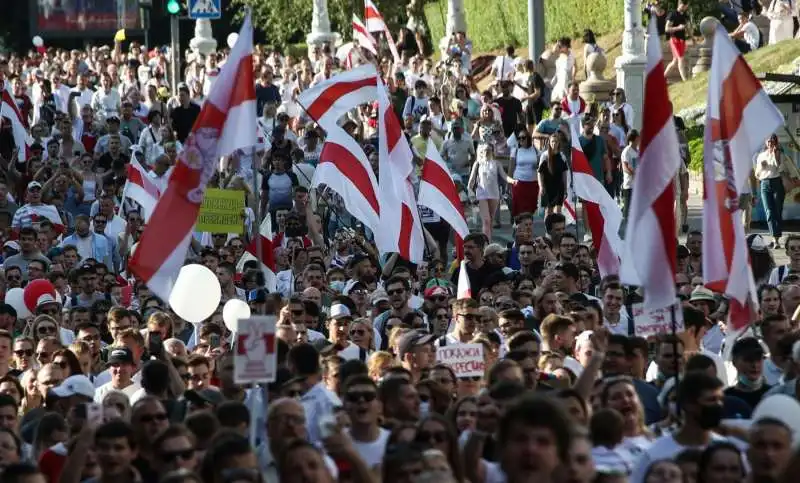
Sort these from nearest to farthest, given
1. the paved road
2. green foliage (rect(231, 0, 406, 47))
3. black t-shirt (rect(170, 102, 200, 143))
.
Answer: the paved road
black t-shirt (rect(170, 102, 200, 143))
green foliage (rect(231, 0, 406, 47))

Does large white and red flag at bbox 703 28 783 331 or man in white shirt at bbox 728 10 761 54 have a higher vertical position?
man in white shirt at bbox 728 10 761 54

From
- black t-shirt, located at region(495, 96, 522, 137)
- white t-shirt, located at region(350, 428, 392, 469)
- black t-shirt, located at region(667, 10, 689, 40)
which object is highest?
black t-shirt, located at region(667, 10, 689, 40)

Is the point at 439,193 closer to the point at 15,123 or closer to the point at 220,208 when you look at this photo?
the point at 220,208

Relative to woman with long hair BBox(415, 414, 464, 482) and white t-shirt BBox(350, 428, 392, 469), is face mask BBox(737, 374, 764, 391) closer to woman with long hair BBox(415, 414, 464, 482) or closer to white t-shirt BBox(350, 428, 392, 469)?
white t-shirt BBox(350, 428, 392, 469)

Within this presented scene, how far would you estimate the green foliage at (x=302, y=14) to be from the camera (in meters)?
48.4

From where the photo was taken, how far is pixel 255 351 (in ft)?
32.0

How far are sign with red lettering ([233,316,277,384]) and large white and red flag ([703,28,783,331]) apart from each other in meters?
2.86

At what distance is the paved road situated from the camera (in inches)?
953

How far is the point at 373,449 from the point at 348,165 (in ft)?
23.3

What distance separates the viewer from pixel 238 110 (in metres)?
12.0

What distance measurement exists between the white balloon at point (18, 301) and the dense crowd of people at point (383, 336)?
42mm

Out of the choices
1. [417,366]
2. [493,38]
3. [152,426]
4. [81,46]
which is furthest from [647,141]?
[81,46]

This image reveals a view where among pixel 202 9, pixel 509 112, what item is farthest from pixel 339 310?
pixel 509 112

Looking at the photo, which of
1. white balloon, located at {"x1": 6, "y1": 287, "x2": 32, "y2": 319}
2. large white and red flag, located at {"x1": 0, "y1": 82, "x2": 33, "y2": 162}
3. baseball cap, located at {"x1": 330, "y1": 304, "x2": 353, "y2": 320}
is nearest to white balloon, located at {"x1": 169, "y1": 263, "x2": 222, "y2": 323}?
baseball cap, located at {"x1": 330, "y1": 304, "x2": 353, "y2": 320}
